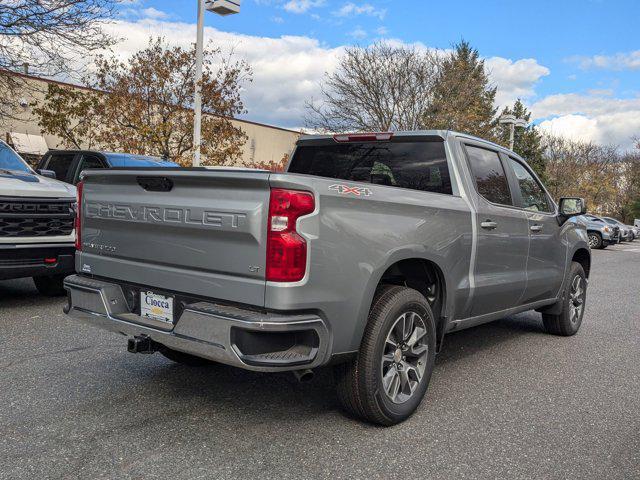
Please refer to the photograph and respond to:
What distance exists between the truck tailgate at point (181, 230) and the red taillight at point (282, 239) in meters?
0.04

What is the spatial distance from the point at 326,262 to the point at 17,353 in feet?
10.4

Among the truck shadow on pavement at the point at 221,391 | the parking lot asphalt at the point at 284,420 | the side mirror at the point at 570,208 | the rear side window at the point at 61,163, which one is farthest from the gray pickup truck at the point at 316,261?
the rear side window at the point at 61,163

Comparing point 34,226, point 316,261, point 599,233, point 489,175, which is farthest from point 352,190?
point 599,233

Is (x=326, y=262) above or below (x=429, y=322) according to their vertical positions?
above

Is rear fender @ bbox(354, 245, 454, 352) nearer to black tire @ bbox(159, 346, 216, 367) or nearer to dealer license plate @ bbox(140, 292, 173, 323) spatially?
dealer license plate @ bbox(140, 292, 173, 323)

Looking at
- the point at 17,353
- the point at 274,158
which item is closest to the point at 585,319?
the point at 17,353

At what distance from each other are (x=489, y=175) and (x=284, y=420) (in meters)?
2.65

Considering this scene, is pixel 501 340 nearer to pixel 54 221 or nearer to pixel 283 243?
pixel 283 243

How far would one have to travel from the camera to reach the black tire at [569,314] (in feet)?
19.9

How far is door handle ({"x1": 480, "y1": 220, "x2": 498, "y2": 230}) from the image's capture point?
4.33 metres

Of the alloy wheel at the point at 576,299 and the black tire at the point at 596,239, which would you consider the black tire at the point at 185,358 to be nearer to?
the alloy wheel at the point at 576,299

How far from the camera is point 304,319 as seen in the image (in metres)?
2.86

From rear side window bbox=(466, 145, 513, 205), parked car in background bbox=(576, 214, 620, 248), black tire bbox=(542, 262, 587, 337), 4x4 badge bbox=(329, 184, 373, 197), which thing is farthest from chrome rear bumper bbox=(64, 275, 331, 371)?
parked car in background bbox=(576, 214, 620, 248)

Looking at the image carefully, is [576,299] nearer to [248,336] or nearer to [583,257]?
[583,257]
